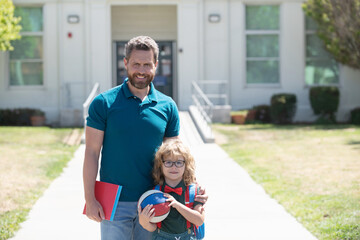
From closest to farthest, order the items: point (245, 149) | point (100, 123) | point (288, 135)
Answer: point (100, 123) < point (245, 149) < point (288, 135)

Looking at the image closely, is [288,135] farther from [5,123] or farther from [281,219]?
[5,123]

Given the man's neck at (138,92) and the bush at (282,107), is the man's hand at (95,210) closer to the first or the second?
the man's neck at (138,92)

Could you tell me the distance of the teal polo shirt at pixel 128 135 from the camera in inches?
122

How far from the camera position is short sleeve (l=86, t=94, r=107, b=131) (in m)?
3.10

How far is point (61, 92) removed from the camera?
664 inches

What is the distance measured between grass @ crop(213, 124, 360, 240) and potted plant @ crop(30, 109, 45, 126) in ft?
17.2

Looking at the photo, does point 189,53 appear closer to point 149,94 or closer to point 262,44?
point 262,44

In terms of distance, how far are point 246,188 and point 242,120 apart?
818 cm

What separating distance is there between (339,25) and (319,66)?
3.00 meters

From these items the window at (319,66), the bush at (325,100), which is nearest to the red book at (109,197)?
the bush at (325,100)

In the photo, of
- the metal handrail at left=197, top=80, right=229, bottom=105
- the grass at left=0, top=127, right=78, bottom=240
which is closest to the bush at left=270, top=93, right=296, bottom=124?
the metal handrail at left=197, top=80, right=229, bottom=105

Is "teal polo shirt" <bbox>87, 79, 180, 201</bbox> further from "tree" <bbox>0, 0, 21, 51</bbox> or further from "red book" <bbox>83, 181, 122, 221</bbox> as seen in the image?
"tree" <bbox>0, 0, 21, 51</bbox>

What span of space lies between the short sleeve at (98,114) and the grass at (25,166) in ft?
9.11

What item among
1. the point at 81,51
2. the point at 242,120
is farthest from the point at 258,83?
the point at 81,51
